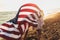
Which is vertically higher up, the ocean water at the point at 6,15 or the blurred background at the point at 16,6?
the blurred background at the point at 16,6

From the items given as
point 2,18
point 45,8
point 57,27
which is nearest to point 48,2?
point 45,8

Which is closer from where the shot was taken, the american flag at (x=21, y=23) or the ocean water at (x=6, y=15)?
the american flag at (x=21, y=23)

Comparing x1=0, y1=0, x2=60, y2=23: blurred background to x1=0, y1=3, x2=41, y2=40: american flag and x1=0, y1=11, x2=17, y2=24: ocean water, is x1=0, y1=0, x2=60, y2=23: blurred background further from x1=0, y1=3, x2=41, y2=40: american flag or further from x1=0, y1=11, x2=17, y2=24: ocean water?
x1=0, y1=3, x2=41, y2=40: american flag

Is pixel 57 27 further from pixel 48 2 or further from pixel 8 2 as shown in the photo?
pixel 8 2

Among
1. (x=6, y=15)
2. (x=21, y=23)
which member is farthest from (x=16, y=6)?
(x=21, y=23)

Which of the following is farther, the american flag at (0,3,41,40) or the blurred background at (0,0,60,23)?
the blurred background at (0,0,60,23)

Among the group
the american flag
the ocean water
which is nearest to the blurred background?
the ocean water

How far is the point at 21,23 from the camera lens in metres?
1.56

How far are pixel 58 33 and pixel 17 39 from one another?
13.5 inches

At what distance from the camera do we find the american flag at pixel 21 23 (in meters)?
1.54

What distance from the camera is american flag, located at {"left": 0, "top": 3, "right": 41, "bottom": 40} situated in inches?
60.6

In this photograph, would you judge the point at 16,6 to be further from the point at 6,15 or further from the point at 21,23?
the point at 21,23

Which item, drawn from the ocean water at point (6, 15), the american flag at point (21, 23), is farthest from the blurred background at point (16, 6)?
the american flag at point (21, 23)

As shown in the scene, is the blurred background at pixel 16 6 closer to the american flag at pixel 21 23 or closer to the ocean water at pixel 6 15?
the ocean water at pixel 6 15
